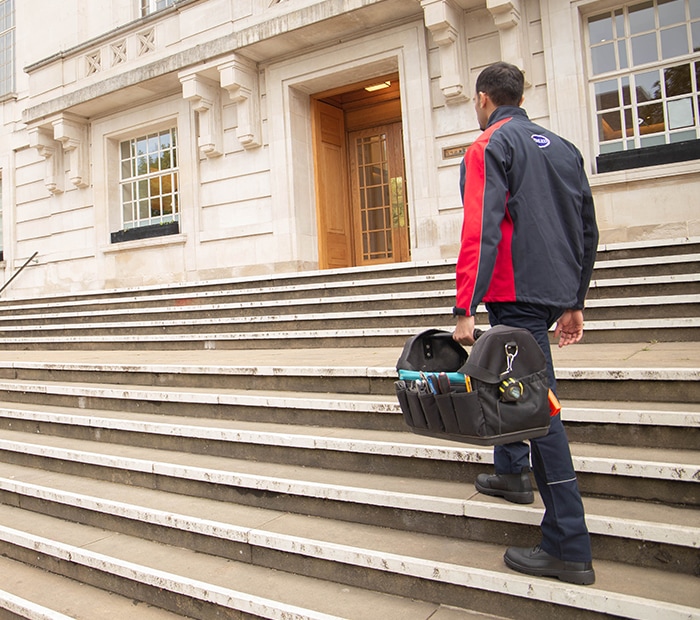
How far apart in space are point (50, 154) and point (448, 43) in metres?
9.06

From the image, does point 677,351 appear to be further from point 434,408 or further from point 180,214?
point 180,214

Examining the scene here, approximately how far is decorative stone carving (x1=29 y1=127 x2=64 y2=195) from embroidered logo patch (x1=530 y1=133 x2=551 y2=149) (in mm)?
12837

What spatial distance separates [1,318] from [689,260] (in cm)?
1027

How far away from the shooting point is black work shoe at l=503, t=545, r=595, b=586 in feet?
→ 7.48

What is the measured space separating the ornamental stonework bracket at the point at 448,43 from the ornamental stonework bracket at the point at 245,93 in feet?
10.9

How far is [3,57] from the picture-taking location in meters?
15.0

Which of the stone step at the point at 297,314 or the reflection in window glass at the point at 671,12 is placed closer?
the stone step at the point at 297,314

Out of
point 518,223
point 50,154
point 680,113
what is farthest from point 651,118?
point 50,154

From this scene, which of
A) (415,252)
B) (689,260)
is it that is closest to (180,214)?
(415,252)

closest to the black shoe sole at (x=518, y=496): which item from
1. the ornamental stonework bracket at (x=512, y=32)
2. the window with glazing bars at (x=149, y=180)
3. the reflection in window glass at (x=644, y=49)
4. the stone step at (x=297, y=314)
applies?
the stone step at (x=297, y=314)

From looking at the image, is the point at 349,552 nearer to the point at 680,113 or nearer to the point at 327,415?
the point at 327,415

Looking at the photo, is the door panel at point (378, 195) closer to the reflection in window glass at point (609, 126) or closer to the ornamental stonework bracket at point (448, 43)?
the ornamental stonework bracket at point (448, 43)

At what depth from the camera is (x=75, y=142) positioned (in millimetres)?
12625

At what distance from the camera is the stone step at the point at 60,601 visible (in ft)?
9.70
